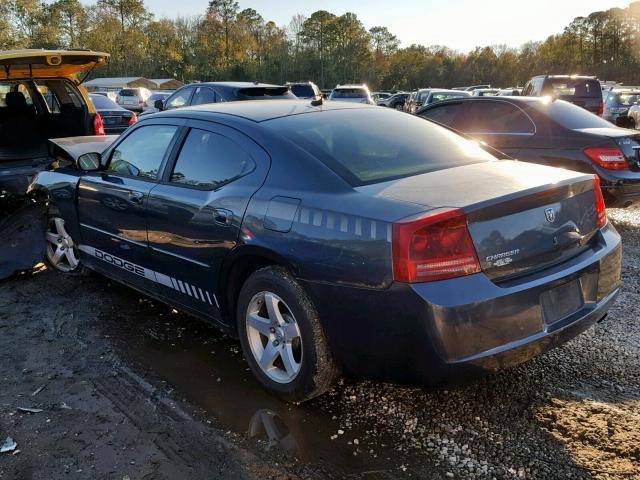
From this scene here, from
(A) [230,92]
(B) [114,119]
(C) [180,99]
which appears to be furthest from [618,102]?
(B) [114,119]

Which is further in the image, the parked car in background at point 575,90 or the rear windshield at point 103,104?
the parked car in background at point 575,90

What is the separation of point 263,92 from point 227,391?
721 cm

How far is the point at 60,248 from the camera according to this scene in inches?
205

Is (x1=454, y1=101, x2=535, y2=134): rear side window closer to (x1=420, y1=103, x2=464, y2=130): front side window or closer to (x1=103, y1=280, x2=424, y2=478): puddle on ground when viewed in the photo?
(x1=420, y1=103, x2=464, y2=130): front side window

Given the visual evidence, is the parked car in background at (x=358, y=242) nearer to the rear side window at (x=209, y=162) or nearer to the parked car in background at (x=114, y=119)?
the rear side window at (x=209, y=162)

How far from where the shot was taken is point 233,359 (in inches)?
142

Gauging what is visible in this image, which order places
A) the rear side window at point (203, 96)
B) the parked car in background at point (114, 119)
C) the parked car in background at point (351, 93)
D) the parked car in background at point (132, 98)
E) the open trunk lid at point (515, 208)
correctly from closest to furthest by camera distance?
the open trunk lid at point (515, 208) → the rear side window at point (203, 96) → the parked car in background at point (114, 119) → the parked car in background at point (351, 93) → the parked car in background at point (132, 98)

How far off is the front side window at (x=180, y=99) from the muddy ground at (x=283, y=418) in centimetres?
733

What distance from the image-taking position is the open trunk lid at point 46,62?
20.0 ft

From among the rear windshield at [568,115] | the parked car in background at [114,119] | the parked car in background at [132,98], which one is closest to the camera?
the rear windshield at [568,115]

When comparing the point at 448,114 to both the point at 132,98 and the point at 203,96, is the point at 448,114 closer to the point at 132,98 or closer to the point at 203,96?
the point at 203,96

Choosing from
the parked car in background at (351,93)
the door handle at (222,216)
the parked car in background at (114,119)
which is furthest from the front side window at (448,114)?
the parked car in background at (351,93)

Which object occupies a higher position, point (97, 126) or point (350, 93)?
point (350, 93)

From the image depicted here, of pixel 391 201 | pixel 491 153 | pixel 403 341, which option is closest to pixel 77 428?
pixel 403 341
